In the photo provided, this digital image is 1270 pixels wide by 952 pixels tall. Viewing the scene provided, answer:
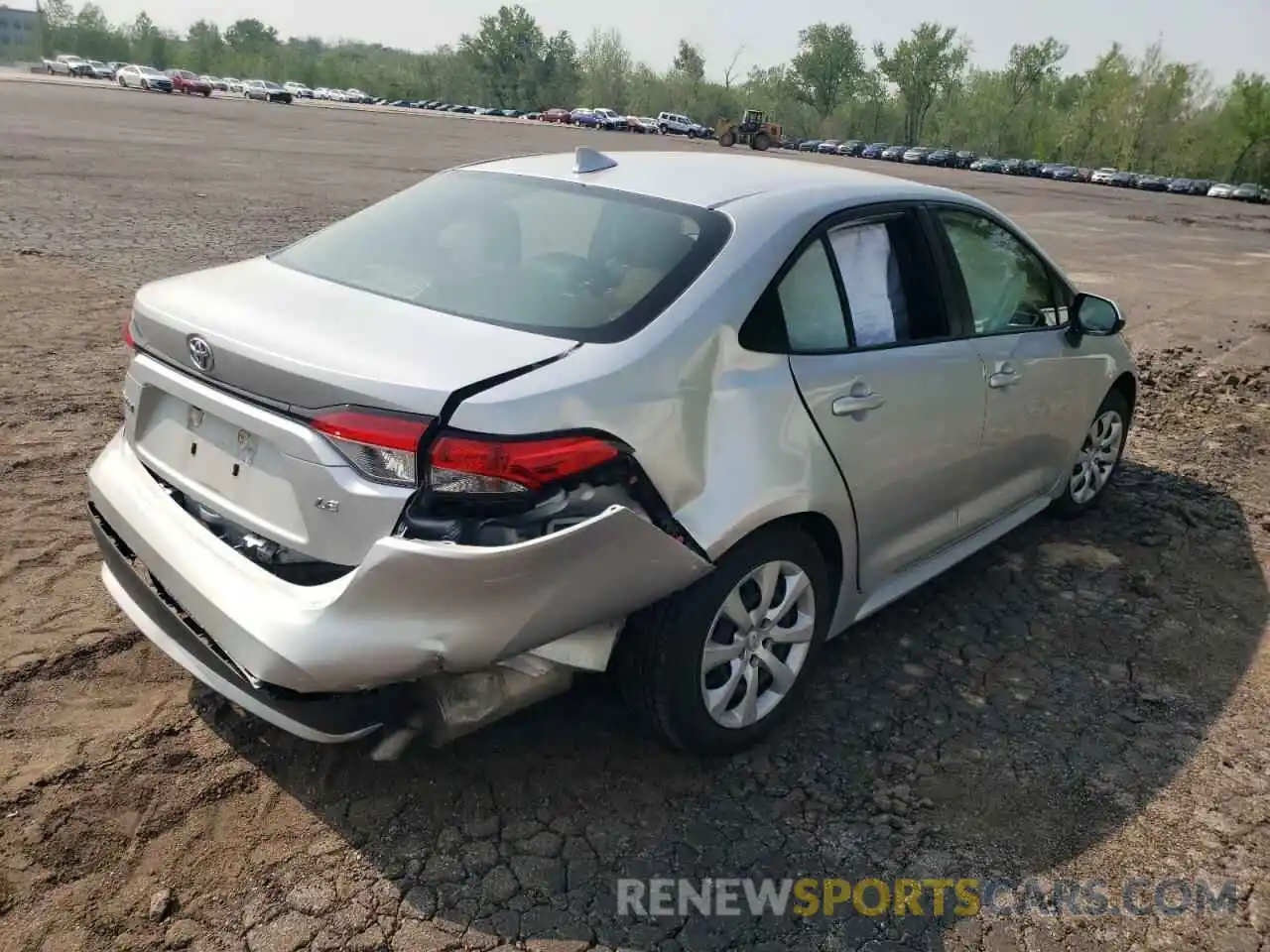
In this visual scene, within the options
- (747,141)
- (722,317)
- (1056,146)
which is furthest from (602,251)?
(1056,146)

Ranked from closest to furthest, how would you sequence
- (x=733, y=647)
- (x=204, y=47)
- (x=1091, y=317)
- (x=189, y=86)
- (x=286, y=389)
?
(x=286, y=389) → (x=733, y=647) → (x=1091, y=317) → (x=189, y=86) → (x=204, y=47)

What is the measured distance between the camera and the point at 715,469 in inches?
103

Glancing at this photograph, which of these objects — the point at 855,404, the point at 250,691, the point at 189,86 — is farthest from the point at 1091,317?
the point at 189,86

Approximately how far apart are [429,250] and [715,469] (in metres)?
1.19

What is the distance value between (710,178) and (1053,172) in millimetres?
66767

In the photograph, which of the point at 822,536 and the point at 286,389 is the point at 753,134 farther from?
the point at 286,389

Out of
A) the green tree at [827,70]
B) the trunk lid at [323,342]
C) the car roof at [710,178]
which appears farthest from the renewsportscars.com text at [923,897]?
the green tree at [827,70]

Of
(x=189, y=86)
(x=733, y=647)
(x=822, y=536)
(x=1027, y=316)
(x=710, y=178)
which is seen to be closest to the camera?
(x=733, y=647)

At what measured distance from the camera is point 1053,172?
62156mm

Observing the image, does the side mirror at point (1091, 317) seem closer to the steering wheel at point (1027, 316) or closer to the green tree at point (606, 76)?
the steering wheel at point (1027, 316)

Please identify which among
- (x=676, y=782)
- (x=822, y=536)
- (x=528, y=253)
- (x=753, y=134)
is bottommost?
(x=676, y=782)

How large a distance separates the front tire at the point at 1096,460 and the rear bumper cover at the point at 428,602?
3064 millimetres

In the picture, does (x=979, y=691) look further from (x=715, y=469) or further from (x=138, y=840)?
(x=138, y=840)

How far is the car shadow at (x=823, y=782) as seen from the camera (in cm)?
248
